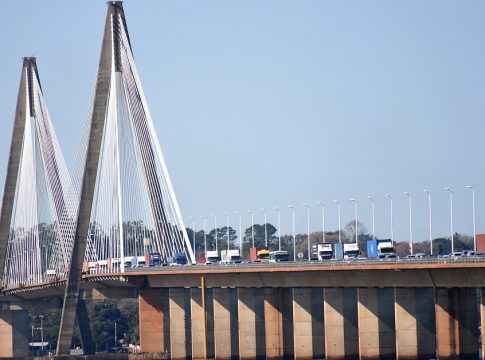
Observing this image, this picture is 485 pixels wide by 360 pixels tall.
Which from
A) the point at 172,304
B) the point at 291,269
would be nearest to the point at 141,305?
the point at 172,304

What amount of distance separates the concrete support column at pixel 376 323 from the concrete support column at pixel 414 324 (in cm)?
279

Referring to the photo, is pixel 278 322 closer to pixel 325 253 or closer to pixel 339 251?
pixel 325 253

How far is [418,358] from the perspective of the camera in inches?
4181

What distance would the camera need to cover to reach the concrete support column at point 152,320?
13725cm

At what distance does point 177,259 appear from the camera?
13812 cm

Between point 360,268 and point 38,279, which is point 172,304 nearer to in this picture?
point 38,279

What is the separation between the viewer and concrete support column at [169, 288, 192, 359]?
135250 millimetres

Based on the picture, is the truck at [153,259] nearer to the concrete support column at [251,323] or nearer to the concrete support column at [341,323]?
the concrete support column at [251,323]

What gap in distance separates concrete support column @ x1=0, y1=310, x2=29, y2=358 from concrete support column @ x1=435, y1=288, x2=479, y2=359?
5701 cm

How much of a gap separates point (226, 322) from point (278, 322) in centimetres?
1009

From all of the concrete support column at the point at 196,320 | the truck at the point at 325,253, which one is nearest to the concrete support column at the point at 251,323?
the concrete support column at the point at 196,320

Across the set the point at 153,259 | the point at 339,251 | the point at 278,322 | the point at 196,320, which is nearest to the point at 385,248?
the point at 278,322

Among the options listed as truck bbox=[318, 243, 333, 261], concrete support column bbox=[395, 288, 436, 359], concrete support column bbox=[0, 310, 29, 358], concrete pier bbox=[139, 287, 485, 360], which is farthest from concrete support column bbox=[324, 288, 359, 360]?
concrete support column bbox=[0, 310, 29, 358]

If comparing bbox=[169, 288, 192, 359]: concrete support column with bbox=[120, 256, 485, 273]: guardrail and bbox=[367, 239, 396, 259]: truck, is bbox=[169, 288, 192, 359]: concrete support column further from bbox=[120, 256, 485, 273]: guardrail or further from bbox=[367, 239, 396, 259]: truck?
bbox=[367, 239, 396, 259]: truck
